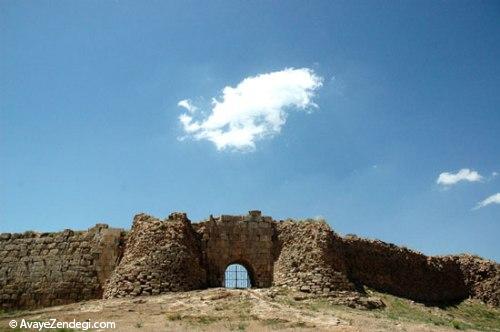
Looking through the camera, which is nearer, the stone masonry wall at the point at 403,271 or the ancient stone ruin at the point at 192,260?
the ancient stone ruin at the point at 192,260

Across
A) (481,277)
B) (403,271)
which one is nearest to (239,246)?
(403,271)

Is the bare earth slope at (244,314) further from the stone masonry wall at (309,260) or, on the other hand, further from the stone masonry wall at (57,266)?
the stone masonry wall at (57,266)

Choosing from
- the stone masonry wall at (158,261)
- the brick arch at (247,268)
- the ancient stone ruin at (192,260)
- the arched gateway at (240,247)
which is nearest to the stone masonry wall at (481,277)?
the ancient stone ruin at (192,260)

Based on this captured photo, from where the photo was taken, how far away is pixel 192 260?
18719 millimetres

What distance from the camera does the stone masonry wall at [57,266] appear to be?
19875 mm

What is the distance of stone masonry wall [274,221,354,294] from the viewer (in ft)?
59.7

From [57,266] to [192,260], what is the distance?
20.3ft

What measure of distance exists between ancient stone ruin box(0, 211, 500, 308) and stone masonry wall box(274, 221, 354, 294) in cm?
4

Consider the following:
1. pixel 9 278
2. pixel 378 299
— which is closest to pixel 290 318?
pixel 378 299

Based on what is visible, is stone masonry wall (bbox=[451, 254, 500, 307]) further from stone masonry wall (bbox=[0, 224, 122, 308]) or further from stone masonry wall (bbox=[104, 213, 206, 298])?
stone masonry wall (bbox=[0, 224, 122, 308])

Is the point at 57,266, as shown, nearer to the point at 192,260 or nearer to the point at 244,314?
the point at 192,260

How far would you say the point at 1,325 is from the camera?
13992 mm

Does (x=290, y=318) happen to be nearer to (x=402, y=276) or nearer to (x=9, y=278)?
(x=402, y=276)

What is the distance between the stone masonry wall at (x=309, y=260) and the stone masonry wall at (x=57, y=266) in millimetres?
7012
